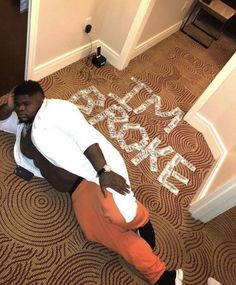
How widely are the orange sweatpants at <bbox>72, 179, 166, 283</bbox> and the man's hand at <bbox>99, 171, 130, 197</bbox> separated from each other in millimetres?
44

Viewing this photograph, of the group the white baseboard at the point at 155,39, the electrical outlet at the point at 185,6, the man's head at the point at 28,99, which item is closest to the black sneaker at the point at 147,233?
the man's head at the point at 28,99

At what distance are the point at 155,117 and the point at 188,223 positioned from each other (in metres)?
0.88

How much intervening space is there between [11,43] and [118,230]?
1214mm

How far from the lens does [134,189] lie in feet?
6.40

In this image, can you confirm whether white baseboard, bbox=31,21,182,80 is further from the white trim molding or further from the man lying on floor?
the man lying on floor

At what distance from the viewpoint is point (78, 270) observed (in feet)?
4.94

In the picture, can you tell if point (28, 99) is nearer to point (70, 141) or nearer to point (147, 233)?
point (70, 141)

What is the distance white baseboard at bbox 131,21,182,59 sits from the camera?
9.30ft

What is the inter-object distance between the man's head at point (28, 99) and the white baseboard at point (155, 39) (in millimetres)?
1513

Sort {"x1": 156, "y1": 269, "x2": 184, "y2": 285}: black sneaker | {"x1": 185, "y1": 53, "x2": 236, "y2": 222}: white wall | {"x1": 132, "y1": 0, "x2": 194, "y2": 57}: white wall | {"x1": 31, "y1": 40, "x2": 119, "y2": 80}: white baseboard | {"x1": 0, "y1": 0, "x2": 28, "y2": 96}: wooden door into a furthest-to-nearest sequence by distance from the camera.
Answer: {"x1": 132, "y1": 0, "x2": 194, "y2": 57}: white wall < {"x1": 31, "y1": 40, "x2": 119, "y2": 80}: white baseboard < {"x1": 185, "y1": 53, "x2": 236, "y2": 222}: white wall < {"x1": 0, "y1": 0, "x2": 28, "y2": 96}: wooden door < {"x1": 156, "y1": 269, "x2": 184, "y2": 285}: black sneaker

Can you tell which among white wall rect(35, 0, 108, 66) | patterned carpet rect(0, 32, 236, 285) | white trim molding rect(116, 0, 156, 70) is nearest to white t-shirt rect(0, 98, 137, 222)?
patterned carpet rect(0, 32, 236, 285)

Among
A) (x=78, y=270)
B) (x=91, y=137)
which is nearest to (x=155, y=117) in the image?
(x=91, y=137)

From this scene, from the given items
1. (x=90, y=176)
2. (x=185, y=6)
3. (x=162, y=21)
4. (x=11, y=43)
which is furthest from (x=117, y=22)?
(x=90, y=176)

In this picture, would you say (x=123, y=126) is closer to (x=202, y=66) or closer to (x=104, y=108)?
(x=104, y=108)
